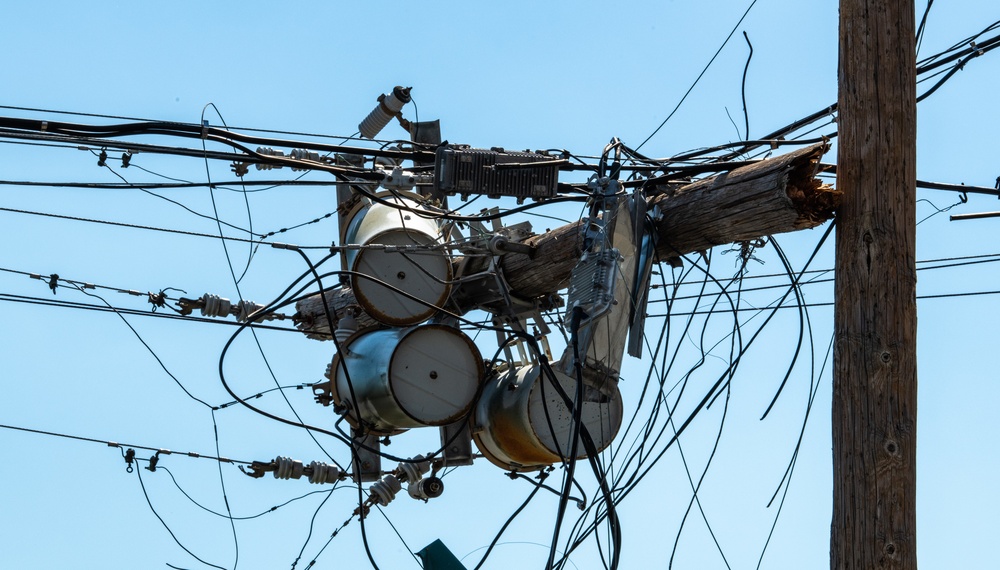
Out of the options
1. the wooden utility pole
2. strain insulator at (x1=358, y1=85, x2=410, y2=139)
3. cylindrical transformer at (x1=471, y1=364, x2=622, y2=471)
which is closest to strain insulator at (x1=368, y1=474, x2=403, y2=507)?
cylindrical transformer at (x1=471, y1=364, x2=622, y2=471)

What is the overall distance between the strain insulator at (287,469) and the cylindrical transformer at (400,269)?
1.55 metres

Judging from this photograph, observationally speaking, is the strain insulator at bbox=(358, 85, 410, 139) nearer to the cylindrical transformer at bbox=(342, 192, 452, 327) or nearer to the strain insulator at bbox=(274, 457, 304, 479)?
the cylindrical transformer at bbox=(342, 192, 452, 327)

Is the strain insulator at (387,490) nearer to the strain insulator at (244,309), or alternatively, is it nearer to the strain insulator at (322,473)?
the strain insulator at (322,473)

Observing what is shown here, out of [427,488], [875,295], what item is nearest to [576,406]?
[875,295]

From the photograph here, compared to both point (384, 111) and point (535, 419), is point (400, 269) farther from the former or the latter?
point (535, 419)

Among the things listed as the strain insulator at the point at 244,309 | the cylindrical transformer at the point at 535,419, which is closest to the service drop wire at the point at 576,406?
the cylindrical transformer at the point at 535,419

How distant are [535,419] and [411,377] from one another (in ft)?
3.14

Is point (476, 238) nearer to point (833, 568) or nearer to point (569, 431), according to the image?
point (569, 431)

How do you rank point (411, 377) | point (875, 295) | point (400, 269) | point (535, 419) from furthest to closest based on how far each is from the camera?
1. point (400, 269)
2. point (411, 377)
3. point (535, 419)
4. point (875, 295)

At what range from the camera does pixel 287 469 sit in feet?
33.6

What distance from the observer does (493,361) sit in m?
9.48

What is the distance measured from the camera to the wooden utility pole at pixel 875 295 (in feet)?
20.4

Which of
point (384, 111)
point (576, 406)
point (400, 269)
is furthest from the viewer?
point (384, 111)

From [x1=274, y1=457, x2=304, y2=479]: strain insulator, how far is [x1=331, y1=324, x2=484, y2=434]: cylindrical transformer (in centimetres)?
89
